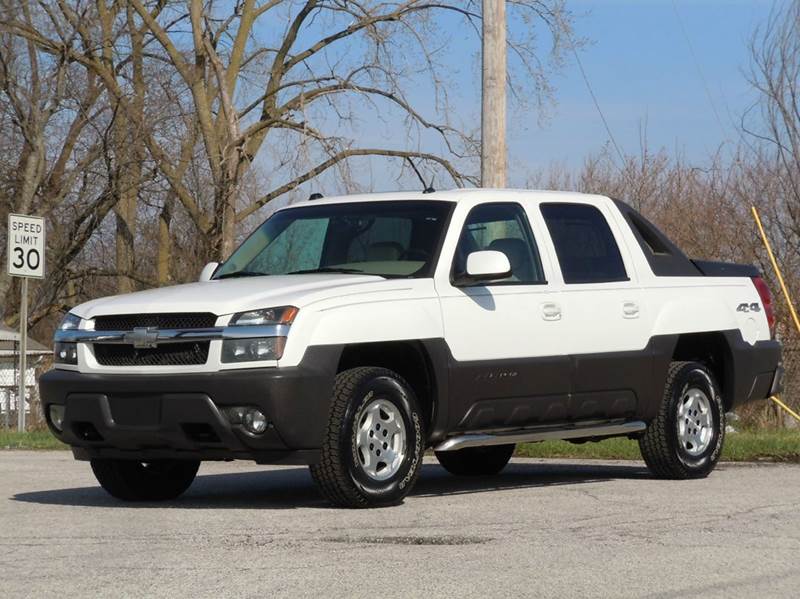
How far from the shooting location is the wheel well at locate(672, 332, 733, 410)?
39.9ft

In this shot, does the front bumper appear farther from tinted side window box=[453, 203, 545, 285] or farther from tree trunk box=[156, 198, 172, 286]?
tree trunk box=[156, 198, 172, 286]

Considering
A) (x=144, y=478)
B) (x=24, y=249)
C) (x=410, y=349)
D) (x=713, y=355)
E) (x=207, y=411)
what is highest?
(x=24, y=249)

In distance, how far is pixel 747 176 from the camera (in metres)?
28.2

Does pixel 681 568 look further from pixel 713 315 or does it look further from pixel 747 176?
pixel 747 176

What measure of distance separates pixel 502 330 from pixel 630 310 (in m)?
1.33

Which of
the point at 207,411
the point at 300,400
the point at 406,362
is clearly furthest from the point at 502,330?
the point at 207,411

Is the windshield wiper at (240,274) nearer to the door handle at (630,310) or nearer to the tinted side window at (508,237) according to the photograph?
the tinted side window at (508,237)

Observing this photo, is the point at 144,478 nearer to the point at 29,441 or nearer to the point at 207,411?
the point at 207,411

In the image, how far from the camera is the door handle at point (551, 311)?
35.4ft

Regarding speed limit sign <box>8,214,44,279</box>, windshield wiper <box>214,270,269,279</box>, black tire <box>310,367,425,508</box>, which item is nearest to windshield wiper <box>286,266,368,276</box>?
windshield wiper <box>214,270,269,279</box>

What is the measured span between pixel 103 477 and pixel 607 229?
392 centimetres

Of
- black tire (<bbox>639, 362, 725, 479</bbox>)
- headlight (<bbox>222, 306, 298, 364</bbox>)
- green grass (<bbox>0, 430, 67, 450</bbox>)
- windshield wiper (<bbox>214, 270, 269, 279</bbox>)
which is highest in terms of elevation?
windshield wiper (<bbox>214, 270, 269, 279</bbox>)

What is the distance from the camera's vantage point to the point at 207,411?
9.27 metres

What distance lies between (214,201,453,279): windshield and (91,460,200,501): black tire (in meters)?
1.31
